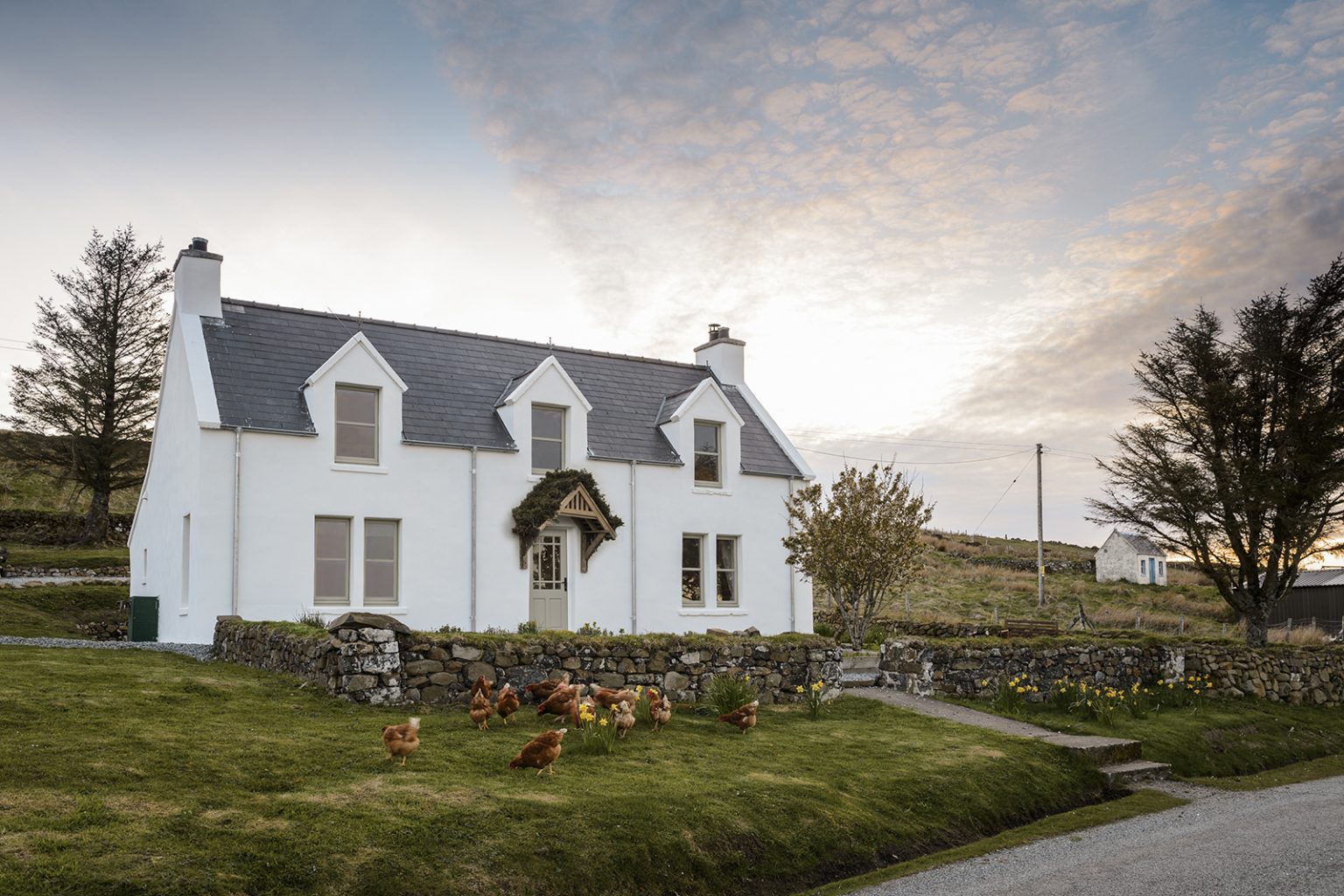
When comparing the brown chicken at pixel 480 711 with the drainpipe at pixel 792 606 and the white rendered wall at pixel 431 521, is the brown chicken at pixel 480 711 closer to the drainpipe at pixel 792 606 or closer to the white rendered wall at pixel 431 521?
the white rendered wall at pixel 431 521

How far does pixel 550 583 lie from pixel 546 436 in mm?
3620

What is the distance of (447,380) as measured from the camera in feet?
80.0

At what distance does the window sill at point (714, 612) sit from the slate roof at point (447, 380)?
378 cm

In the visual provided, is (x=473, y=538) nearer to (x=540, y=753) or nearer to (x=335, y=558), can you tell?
(x=335, y=558)

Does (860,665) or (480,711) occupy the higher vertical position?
(480,711)

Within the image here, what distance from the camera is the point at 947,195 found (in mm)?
20203

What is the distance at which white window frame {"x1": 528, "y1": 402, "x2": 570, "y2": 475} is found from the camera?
24.1 meters

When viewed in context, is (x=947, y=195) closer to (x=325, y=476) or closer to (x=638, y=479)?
(x=638, y=479)

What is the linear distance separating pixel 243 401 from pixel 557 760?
13.3 m

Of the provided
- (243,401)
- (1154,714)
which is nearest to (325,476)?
(243,401)

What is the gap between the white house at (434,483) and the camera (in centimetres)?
2042

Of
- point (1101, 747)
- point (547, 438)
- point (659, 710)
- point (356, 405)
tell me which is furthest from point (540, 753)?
point (547, 438)

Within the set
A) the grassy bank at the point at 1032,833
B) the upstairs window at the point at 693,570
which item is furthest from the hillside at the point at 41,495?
the grassy bank at the point at 1032,833

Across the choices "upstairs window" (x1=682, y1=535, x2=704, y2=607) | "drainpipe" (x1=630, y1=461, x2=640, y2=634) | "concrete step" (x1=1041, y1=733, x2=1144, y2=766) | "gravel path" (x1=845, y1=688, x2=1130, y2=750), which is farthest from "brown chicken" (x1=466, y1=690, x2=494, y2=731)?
"upstairs window" (x1=682, y1=535, x2=704, y2=607)
